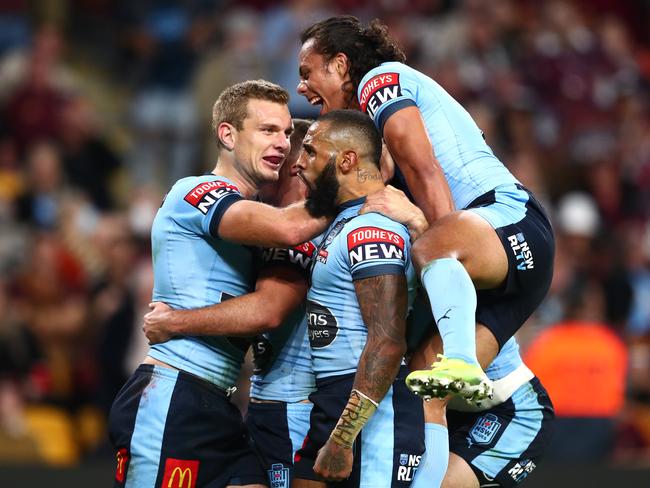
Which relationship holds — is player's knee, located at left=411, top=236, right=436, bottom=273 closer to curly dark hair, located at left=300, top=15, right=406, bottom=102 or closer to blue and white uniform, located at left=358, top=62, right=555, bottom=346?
blue and white uniform, located at left=358, top=62, right=555, bottom=346

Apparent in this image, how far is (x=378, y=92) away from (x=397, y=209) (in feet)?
1.76

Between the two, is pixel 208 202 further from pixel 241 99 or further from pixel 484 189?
pixel 484 189

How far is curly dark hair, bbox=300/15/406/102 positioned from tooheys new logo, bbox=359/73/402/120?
364 mm

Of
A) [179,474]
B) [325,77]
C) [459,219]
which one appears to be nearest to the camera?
[459,219]

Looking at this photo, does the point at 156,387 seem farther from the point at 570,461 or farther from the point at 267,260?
the point at 570,461

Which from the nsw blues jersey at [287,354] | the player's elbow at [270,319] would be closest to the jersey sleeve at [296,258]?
the nsw blues jersey at [287,354]

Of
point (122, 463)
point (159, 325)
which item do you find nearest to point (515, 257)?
point (159, 325)

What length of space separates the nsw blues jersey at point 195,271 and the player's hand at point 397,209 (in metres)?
0.62

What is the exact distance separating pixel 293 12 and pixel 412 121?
25.1ft

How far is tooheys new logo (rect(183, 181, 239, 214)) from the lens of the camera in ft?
16.8

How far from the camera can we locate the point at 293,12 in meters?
12.4

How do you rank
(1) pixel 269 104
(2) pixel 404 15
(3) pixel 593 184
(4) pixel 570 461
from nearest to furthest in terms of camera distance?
(1) pixel 269 104
(4) pixel 570 461
(3) pixel 593 184
(2) pixel 404 15

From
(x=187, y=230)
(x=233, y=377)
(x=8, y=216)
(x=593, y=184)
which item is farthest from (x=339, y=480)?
(x=593, y=184)

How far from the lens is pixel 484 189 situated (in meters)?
5.14
